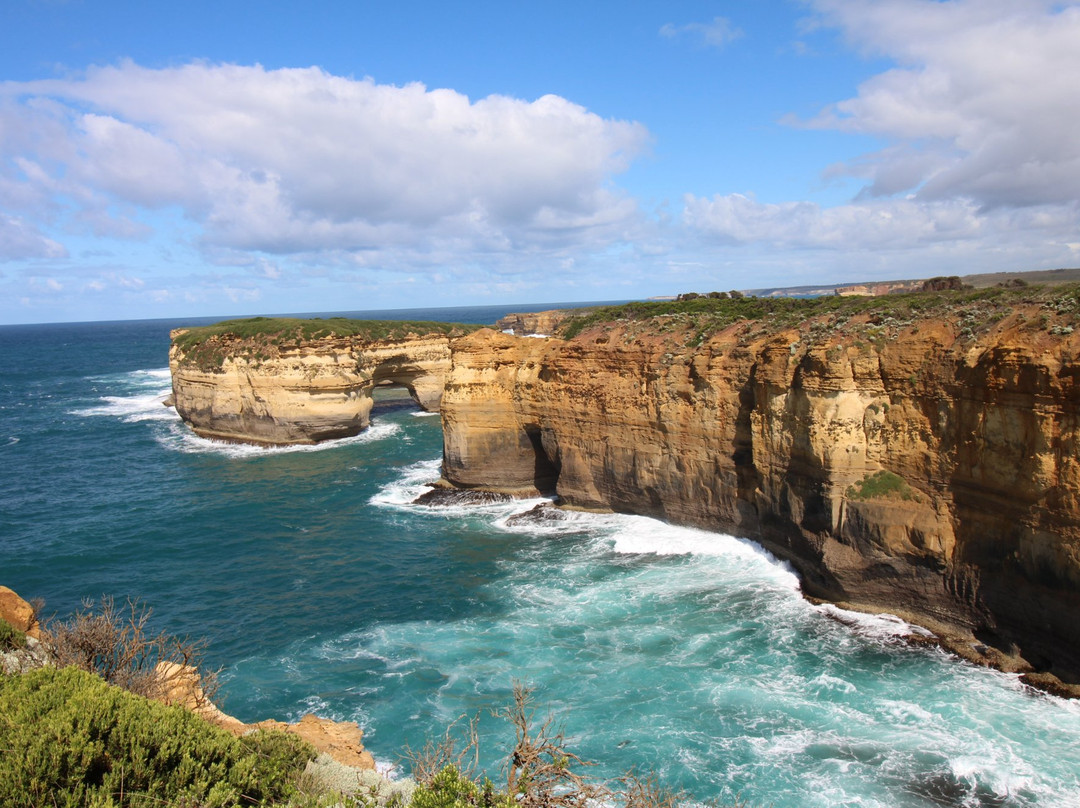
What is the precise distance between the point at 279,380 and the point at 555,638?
3795 centimetres

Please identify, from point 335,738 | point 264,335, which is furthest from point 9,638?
point 264,335

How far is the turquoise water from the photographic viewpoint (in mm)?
15969

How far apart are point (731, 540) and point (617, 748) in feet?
43.8

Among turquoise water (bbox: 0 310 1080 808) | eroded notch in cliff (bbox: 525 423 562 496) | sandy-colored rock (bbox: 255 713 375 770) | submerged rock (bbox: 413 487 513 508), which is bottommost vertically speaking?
turquoise water (bbox: 0 310 1080 808)

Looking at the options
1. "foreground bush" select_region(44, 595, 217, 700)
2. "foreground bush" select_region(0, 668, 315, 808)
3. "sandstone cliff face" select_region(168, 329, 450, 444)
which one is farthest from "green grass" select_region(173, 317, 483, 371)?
"foreground bush" select_region(0, 668, 315, 808)

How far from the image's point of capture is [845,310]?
2583 centimetres

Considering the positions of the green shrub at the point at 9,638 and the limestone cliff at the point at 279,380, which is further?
the limestone cliff at the point at 279,380

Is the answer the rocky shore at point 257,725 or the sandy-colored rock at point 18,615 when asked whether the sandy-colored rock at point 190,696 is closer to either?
the rocky shore at point 257,725

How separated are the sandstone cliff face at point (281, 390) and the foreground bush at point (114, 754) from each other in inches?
1672

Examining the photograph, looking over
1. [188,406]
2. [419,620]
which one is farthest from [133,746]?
[188,406]

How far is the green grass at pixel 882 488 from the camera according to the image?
21.7 meters

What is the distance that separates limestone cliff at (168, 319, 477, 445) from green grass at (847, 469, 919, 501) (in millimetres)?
41004

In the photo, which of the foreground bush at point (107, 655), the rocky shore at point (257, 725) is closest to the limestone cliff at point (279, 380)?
the rocky shore at point (257, 725)

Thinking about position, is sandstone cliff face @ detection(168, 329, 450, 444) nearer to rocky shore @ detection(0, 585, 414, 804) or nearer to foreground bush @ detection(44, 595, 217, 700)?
rocky shore @ detection(0, 585, 414, 804)
